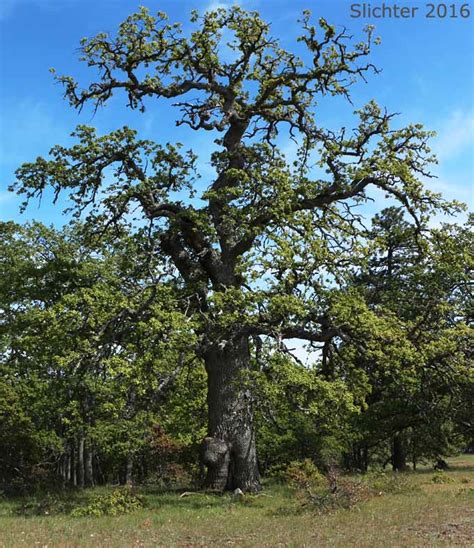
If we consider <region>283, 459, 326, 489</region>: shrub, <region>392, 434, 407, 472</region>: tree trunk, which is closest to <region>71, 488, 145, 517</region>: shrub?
<region>283, 459, 326, 489</region>: shrub

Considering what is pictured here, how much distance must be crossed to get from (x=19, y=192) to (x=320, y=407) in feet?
40.6

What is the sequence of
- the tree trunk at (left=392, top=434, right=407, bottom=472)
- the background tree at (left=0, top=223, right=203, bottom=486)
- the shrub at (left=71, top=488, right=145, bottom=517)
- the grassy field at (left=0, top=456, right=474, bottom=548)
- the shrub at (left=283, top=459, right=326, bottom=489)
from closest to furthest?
the grassy field at (left=0, top=456, right=474, bottom=548) → the shrub at (left=71, top=488, right=145, bottom=517) → the shrub at (left=283, top=459, right=326, bottom=489) → the background tree at (left=0, top=223, right=203, bottom=486) → the tree trunk at (left=392, top=434, right=407, bottom=472)

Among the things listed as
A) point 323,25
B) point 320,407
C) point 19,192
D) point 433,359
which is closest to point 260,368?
point 320,407

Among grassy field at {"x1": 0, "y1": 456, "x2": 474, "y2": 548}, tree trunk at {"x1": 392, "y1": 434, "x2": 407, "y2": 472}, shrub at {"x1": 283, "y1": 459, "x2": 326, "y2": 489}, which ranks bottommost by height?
tree trunk at {"x1": 392, "y1": 434, "x2": 407, "y2": 472}

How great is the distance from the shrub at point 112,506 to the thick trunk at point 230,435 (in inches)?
112

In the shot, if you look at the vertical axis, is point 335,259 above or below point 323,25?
below

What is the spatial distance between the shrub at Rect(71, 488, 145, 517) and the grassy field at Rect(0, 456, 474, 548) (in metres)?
0.34

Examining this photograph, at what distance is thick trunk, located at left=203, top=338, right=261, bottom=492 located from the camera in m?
17.4

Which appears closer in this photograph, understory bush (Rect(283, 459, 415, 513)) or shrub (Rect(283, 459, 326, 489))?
understory bush (Rect(283, 459, 415, 513))

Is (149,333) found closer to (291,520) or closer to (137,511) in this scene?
(137,511)

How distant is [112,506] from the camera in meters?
14.4

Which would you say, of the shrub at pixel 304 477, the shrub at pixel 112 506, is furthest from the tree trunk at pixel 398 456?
the shrub at pixel 112 506

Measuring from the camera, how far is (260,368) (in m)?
17.7

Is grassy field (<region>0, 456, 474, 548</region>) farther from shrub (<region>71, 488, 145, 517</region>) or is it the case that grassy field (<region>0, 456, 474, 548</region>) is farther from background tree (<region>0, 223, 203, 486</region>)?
background tree (<region>0, 223, 203, 486</region>)
